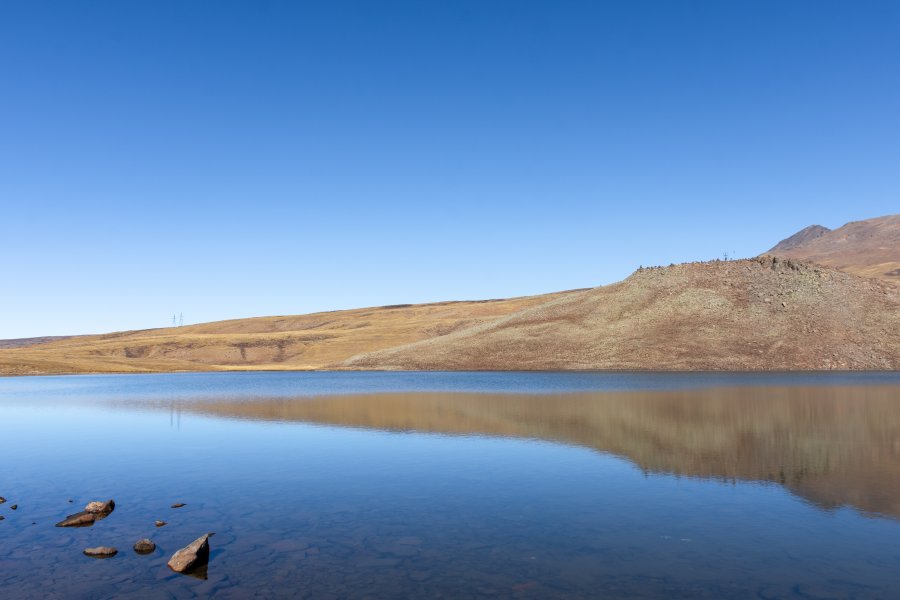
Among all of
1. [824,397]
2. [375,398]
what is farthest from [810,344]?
[375,398]

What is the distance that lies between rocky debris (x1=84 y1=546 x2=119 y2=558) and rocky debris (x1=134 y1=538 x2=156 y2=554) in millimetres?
380

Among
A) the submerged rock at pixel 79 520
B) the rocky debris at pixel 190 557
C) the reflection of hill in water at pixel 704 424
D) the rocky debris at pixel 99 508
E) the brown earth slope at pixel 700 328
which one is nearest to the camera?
the rocky debris at pixel 190 557

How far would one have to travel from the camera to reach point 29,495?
19031mm

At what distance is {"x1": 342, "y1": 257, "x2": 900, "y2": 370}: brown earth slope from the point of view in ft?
289

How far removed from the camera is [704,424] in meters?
31.4

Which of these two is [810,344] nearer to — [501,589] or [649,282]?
[649,282]

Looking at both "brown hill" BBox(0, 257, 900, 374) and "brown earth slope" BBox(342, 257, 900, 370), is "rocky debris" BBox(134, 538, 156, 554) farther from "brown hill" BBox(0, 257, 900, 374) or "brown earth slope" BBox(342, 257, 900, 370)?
"brown hill" BBox(0, 257, 900, 374)

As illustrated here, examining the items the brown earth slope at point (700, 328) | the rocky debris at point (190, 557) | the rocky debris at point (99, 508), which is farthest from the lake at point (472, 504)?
the brown earth slope at point (700, 328)

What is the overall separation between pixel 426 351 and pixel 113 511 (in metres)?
92.3

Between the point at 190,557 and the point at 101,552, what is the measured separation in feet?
7.50

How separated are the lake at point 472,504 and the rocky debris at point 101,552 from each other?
0.17m

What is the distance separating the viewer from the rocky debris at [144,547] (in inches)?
530

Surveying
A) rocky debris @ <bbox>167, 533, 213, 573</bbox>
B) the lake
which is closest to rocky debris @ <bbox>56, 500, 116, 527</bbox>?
the lake

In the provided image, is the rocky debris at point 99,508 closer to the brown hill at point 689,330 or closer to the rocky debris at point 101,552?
the rocky debris at point 101,552
